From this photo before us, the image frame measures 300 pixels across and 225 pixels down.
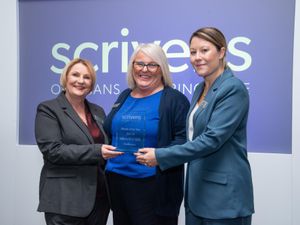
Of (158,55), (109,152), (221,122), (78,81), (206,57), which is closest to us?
(221,122)

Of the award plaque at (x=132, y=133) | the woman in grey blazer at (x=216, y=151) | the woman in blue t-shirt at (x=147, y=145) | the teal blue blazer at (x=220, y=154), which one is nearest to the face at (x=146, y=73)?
the woman in blue t-shirt at (x=147, y=145)

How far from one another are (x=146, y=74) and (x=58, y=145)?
594mm

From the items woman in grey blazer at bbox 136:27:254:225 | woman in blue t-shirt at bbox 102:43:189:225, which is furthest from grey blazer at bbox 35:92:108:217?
woman in grey blazer at bbox 136:27:254:225

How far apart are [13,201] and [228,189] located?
7.65 ft

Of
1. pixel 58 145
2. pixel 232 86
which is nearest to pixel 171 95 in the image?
pixel 232 86

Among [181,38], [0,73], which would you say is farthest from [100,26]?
[0,73]

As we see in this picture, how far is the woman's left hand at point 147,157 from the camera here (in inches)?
66.2

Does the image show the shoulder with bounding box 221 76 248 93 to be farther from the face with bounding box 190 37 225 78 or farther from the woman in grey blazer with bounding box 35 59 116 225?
the woman in grey blazer with bounding box 35 59 116 225

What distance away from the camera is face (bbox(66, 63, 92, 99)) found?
80.7 inches

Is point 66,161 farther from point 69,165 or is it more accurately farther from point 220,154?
point 220,154

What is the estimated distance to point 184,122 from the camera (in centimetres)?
185

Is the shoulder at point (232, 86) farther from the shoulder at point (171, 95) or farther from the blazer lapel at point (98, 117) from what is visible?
the blazer lapel at point (98, 117)

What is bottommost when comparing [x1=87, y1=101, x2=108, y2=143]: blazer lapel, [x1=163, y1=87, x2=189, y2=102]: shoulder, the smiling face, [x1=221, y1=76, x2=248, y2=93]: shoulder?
[x1=87, y1=101, x2=108, y2=143]: blazer lapel

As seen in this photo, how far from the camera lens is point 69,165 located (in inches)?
76.1
